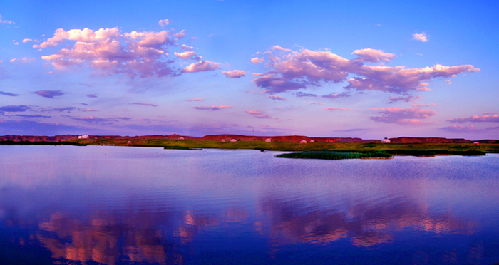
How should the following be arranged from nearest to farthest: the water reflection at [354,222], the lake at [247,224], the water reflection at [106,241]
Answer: the water reflection at [106,241], the lake at [247,224], the water reflection at [354,222]

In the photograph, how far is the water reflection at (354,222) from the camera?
47.8ft

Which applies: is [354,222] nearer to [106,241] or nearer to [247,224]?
[247,224]

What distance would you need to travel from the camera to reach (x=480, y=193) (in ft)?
89.3

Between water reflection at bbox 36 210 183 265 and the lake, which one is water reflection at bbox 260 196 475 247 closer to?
the lake

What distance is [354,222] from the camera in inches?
671

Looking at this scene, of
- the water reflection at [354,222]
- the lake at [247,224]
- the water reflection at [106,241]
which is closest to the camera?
the water reflection at [106,241]

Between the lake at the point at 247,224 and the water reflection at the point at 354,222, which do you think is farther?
the water reflection at the point at 354,222

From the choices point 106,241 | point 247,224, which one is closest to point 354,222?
point 247,224

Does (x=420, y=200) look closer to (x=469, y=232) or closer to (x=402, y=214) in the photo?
(x=402, y=214)

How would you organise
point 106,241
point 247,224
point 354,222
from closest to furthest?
point 106,241 < point 247,224 < point 354,222

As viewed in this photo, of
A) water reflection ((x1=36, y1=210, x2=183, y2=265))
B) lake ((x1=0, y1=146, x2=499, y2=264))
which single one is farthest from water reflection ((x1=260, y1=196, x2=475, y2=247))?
water reflection ((x1=36, y1=210, x2=183, y2=265))

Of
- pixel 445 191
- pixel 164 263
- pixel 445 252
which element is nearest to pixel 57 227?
pixel 164 263

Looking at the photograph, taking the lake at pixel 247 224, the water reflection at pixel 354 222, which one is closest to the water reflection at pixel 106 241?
the lake at pixel 247 224

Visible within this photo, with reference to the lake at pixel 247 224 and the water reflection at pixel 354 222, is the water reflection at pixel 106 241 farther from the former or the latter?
the water reflection at pixel 354 222
